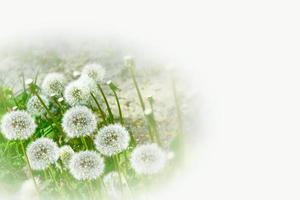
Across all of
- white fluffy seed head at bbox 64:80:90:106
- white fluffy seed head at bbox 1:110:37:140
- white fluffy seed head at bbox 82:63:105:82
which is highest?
white fluffy seed head at bbox 82:63:105:82

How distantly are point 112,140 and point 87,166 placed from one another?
0.21 m

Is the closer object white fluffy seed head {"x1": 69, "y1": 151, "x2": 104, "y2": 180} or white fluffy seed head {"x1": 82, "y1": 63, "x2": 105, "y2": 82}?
white fluffy seed head {"x1": 69, "y1": 151, "x2": 104, "y2": 180}

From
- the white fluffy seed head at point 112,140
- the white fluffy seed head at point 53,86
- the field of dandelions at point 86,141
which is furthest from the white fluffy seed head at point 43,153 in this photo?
the white fluffy seed head at point 53,86

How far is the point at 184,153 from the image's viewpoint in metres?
3.84

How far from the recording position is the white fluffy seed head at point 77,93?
12.8 feet

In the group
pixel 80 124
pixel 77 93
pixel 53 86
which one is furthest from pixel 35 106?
pixel 80 124

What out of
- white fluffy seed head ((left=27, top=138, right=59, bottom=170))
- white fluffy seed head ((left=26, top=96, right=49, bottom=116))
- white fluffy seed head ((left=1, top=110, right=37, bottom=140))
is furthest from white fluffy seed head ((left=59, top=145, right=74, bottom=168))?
white fluffy seed head ((left=26, top=96, right=49, bottom=116))

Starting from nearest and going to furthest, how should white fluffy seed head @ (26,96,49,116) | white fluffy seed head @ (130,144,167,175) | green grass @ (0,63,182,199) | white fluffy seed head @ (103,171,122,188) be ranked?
white fluffy seed head @ (130,144,167,175) < green grass @ (0,63,182,199) < white fluffy seed head @ (103,171,122,188) < white fluffy seed head @ (26,96,49,116)

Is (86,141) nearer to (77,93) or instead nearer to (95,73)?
(77,93)

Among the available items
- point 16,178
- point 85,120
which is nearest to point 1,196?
point 16,178

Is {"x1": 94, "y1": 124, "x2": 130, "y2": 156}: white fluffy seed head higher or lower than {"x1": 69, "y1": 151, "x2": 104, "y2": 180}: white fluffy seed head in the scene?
higher

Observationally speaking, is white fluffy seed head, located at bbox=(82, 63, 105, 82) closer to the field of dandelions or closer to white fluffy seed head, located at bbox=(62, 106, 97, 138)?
the field of dandelions

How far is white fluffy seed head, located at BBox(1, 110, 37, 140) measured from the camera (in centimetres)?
367

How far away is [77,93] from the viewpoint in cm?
391
